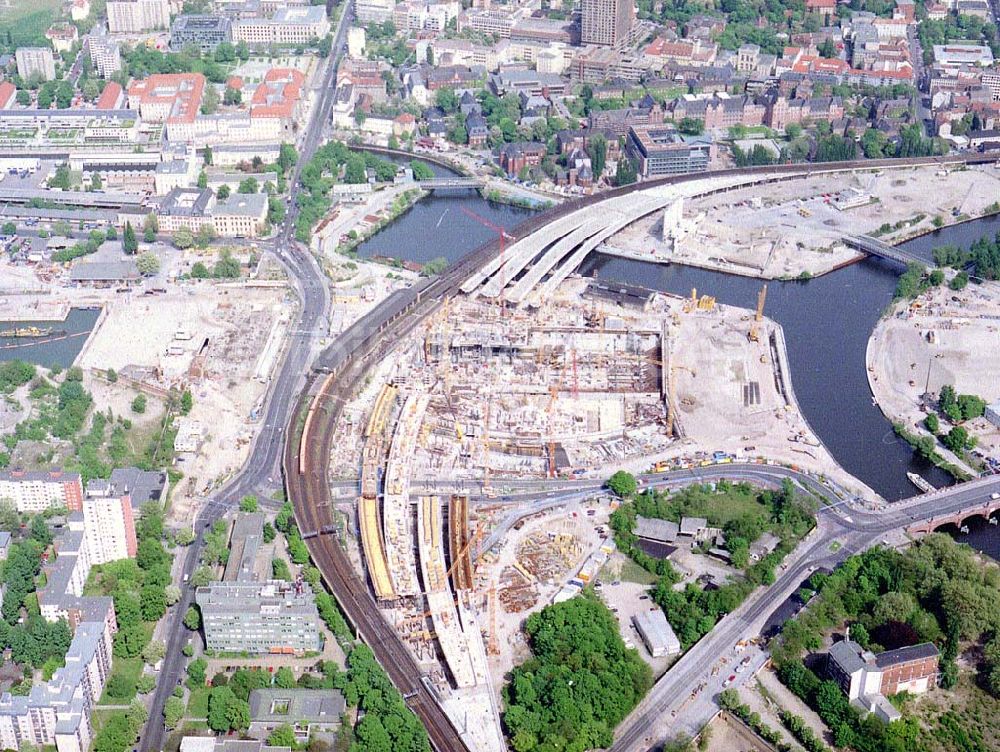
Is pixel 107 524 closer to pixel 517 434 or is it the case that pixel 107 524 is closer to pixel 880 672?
pixel 517 434

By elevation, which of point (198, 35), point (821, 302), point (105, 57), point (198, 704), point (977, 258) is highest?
point (198, 35)

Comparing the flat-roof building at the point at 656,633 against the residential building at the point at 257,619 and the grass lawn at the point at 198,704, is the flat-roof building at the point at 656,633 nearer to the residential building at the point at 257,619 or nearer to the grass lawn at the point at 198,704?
the residential building at the point at 257,619

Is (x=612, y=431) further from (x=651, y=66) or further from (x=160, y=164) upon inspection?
(x=651, y=66)

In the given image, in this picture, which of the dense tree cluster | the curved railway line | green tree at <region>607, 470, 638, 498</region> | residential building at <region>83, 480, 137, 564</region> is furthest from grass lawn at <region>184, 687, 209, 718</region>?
green tree at <region>607, 470, 638, 498</region>

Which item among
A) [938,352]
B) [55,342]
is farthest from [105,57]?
[938,352]

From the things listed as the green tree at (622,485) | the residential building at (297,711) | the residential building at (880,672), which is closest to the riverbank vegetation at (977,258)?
the green tree at (622,485)
